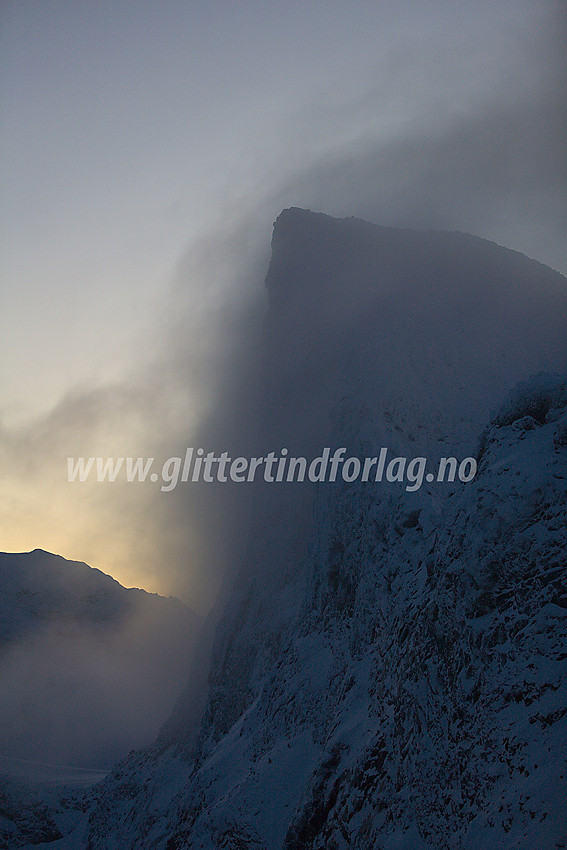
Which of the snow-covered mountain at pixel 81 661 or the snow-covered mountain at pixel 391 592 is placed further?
the snow-covered mountain at pixel 81 661

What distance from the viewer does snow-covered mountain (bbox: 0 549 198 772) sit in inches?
2461

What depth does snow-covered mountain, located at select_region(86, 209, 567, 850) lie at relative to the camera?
10.4m

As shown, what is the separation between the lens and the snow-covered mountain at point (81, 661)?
2461 inches

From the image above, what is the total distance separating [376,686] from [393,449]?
9.87 m

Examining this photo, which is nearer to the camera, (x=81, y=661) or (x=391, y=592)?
(x=391, y=592)

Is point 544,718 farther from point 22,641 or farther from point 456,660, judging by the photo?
point 22,641

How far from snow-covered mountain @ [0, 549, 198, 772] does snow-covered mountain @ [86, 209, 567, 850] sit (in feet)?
101

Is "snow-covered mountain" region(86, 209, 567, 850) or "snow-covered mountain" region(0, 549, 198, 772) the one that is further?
"snow-covered mountain" region(0, 549, 198, 772)

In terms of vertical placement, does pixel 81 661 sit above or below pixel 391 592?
below

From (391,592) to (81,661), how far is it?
79.9 metres

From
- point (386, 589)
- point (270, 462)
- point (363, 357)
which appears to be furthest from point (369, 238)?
point (386, 589)

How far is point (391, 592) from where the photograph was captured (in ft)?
57.1

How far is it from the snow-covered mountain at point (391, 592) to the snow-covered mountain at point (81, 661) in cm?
3086

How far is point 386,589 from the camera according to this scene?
58.9ft
